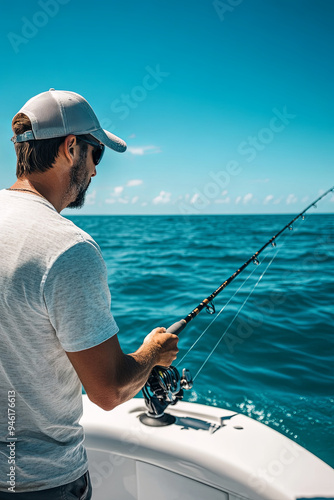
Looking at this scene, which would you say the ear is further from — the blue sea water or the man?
the blue sea water

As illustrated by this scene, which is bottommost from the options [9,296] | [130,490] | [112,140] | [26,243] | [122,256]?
[122,256]

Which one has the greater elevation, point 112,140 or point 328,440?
point 112,140

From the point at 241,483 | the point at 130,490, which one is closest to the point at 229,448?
the point at 241,483

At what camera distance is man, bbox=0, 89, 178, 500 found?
75 cm

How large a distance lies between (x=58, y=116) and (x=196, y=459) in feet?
4.46

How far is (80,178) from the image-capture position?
100 cm

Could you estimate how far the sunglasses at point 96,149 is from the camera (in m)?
0.98

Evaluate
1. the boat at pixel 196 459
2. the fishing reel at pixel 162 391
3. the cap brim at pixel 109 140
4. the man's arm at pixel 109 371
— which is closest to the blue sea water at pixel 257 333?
the boat at pixel 196 459

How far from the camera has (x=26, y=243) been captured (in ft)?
2.47

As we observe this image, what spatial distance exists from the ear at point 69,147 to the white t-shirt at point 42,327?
16cm

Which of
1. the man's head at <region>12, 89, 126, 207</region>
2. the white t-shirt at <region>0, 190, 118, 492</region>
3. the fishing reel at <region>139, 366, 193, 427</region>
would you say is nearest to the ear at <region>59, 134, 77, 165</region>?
the man's head at <region>12, 89, 126, 207</region>

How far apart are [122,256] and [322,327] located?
25.2ft

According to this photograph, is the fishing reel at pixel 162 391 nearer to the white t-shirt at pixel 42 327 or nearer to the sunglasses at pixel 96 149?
the white t-shirt at pixel 42 327

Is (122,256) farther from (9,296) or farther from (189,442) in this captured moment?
(9,296)
